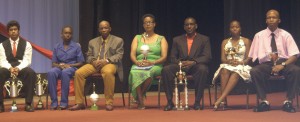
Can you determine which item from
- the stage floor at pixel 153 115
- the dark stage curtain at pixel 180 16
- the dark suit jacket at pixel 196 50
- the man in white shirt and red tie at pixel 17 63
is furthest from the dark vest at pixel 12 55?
the dark stage curtain at pixel 180 16

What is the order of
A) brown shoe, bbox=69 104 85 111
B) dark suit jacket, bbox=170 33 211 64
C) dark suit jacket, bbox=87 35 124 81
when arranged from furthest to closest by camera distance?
dark suit jacket, bbox=87 35 124 81
dark suit jacket, bbox=170 33 211 64
brown shoe, bbox=69 104 85 111

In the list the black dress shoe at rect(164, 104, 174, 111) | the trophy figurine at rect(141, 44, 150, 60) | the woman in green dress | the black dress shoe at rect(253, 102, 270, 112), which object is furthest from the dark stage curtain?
the black dress shoe at rect(253, 102, 270, 112)

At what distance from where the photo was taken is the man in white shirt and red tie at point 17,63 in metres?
6.72

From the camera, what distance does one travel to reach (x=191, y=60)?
22.6 ft

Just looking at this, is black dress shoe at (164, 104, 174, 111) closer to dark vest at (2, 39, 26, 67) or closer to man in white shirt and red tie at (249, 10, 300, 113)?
man in white shirt and red tie at (249, 10, 300, 113)

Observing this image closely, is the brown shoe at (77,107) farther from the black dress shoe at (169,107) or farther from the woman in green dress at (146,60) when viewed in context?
the black dress shoe at (169,107)

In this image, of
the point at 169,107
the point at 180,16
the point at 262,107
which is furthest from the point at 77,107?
the point at 180,16

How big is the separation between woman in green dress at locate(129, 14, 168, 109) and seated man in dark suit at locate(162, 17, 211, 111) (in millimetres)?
169

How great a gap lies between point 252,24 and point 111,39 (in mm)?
3249

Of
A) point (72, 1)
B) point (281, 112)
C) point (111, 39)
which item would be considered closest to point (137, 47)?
point (111, 39)

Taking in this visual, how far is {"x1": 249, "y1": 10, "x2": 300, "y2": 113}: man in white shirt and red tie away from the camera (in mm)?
6309

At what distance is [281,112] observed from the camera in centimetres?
611

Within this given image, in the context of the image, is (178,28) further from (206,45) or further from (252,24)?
(206,45)

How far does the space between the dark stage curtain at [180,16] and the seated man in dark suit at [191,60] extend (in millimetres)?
2526
